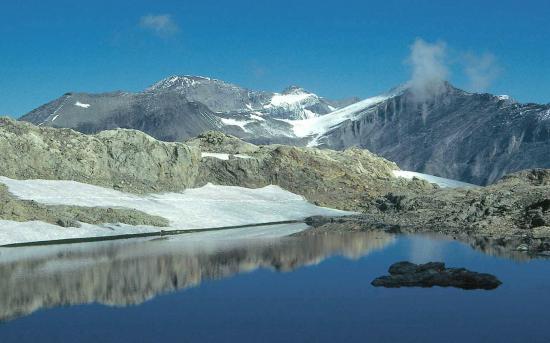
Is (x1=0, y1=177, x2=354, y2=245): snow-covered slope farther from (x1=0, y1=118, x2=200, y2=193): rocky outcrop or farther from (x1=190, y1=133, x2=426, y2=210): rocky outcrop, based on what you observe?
(x1=190, y1=133, x2=426, y2=210): rocky outcrop

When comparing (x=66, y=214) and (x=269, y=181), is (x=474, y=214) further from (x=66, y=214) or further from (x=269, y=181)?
(x=66, y=214)

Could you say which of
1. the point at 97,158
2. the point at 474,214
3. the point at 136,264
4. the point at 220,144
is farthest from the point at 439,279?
the point at 220,144

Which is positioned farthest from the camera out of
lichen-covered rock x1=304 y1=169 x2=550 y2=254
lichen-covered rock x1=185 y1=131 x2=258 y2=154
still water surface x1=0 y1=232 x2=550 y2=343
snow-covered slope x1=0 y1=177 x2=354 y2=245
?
lichen-covered rock x1=185 y1=131 x2=258 y2=154

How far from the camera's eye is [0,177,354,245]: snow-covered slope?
75.9 m

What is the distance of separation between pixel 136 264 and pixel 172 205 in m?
44.0

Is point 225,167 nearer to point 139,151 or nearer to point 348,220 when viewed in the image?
point 139,151

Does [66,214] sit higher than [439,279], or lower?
higher

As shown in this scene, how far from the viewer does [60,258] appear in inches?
2400

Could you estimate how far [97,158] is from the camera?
107438mm

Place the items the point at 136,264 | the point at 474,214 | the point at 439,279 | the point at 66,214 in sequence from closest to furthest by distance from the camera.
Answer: the point at 439,279
the point at 136,264
the point at 66,214
the point at 474,214

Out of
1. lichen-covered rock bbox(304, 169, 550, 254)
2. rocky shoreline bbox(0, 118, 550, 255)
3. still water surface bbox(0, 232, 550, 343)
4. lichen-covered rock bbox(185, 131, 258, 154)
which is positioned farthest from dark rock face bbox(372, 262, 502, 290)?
lichen-covered rock bbox(185, 131, 258, 154)

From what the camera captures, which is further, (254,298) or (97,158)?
(97,158)

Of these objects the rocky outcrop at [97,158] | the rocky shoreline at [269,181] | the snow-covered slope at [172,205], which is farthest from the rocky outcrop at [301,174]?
the rocky outcrop at [97,158]

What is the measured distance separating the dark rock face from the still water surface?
1.39m
